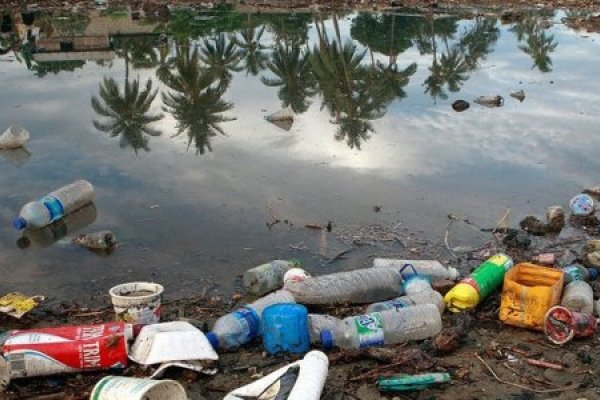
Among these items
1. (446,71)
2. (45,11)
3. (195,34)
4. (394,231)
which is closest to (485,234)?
(394,231)

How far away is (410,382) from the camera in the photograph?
3.89m

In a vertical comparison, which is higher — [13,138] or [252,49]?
[252,49]

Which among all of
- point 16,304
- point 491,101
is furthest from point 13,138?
point 491,101

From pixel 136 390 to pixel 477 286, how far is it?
2.74 m

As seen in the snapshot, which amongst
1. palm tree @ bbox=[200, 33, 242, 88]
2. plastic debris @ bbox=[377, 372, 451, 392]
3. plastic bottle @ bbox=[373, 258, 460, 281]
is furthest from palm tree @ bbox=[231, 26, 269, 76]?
→ plastic debris @ bbox=[377, 372, 451, 392]

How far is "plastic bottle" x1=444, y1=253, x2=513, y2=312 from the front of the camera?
492 centimetres

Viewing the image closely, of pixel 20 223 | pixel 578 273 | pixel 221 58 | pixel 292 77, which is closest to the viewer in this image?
pixel 578 273

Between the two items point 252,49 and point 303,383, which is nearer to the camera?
point 303,383

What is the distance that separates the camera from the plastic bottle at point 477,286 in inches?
194

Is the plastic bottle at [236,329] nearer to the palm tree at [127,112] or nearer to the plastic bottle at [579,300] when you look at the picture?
the plastic bottle at [579,300]

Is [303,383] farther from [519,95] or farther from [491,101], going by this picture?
[519,95]

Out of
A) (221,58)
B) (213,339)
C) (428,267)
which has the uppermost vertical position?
(221,58)

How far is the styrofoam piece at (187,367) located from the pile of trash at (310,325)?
1 centimetres

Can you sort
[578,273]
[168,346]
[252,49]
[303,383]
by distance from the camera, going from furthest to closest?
1. [252,49]
2. [578,273]
3. [168,346]
4. [303,383]
